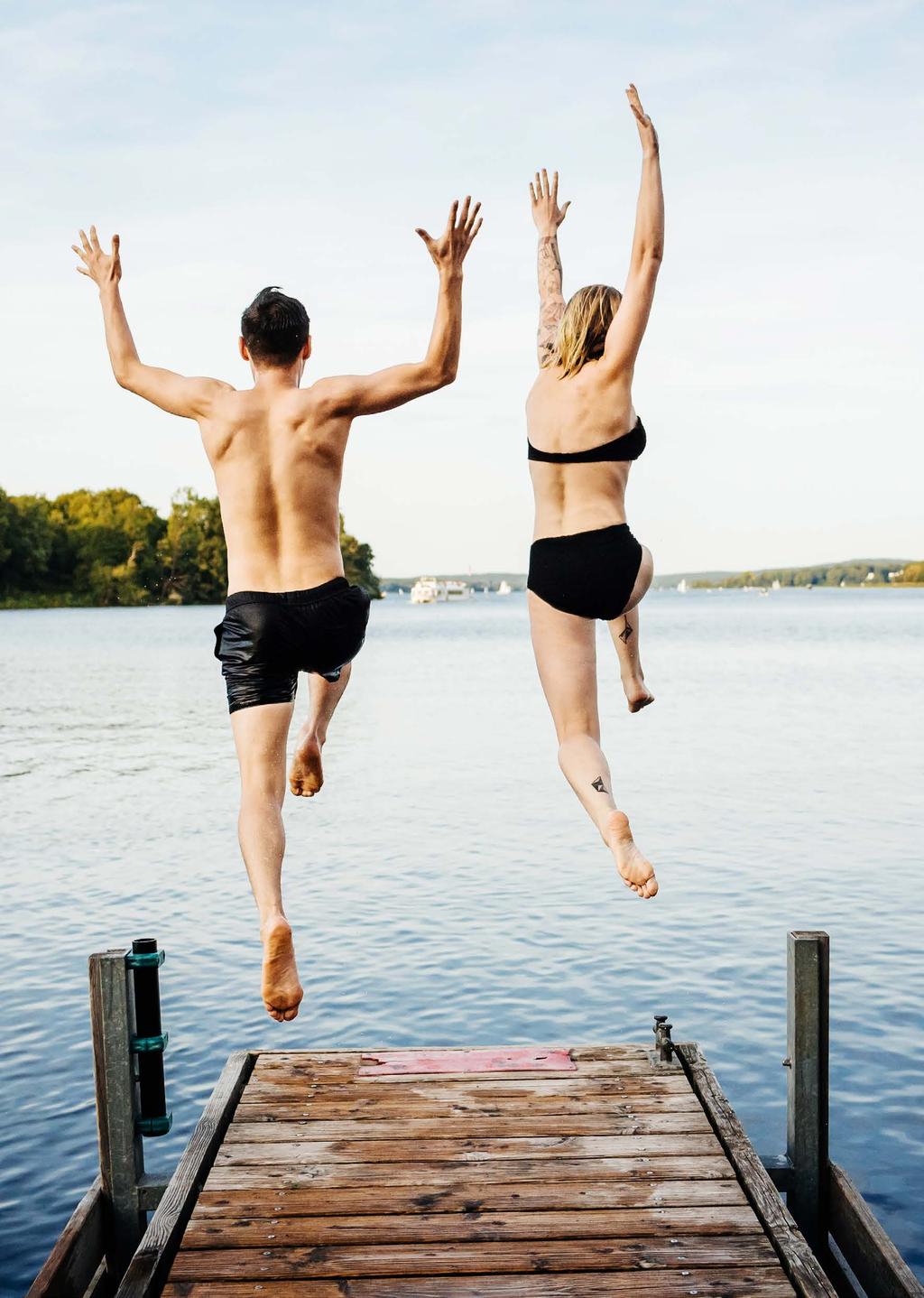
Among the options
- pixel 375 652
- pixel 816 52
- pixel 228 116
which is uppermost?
pixel 816 52

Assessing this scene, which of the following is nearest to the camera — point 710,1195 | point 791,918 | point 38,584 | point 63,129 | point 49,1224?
point 63,129

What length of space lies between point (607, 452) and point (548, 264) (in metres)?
0.94

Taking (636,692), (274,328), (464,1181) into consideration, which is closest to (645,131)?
(274,328)

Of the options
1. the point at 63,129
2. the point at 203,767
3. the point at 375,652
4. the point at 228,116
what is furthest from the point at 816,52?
the point at 375,652

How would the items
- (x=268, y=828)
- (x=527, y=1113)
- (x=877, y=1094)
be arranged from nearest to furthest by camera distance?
(x=268, y=828), (x=527, y=1113), (x=877, y=1094)

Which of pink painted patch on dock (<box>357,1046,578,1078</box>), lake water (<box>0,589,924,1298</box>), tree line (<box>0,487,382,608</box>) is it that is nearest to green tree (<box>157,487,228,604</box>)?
tree line (<box>0,487,382,608</box>)

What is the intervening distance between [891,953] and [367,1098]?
485 inches

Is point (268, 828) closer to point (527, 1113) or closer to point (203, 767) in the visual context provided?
point (527, 1113)

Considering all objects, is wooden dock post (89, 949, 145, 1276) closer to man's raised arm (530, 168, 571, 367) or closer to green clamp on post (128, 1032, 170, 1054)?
green clamp on post (128, 1032, 170, 1054)

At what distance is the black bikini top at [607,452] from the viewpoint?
511 cm

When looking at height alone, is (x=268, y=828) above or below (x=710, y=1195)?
above

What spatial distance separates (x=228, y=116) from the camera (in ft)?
17.0

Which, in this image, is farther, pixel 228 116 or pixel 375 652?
pixel 375 652

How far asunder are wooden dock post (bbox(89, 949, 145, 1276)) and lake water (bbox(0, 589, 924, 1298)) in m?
2.12
